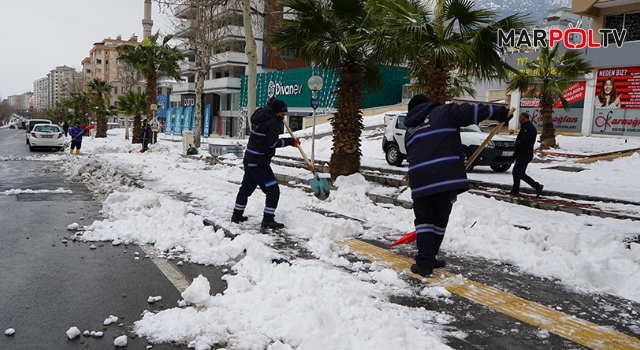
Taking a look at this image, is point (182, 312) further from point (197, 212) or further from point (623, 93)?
point (623, 93)

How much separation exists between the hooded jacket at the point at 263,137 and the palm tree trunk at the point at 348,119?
5133 millimetres

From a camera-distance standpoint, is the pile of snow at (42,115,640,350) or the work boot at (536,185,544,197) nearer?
the pile of snow at (42,115,640,350)

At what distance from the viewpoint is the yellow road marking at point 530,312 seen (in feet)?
11.6

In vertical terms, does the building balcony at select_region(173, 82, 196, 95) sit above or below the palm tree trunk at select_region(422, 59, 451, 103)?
above

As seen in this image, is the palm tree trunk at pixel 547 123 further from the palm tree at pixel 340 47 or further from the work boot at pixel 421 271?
the work boot at pixel 421 271

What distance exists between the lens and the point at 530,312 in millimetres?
4066

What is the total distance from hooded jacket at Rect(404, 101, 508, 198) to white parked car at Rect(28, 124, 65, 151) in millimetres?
25166

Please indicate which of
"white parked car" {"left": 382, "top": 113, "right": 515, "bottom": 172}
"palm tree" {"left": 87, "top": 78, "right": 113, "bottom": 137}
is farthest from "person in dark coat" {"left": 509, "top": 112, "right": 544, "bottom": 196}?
"palm tree" {"left": 87, "top": 78, "right": 113, "bottom": 137}

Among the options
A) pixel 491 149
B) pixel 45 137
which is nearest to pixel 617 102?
pixel 491 149

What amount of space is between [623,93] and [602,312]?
23.1 metres

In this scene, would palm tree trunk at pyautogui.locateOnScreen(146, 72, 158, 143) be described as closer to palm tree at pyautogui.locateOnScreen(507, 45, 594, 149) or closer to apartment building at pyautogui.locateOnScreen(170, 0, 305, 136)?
apartment building at pyautogui.locateOnScreen(170, 0, 305, 136)

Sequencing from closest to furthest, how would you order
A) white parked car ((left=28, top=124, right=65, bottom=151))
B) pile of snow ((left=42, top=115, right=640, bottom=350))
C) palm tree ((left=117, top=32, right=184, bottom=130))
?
pile of snow ((left=42, top=115, right=640, bottom=350)), white parked car ((left=28, top=124, right=65, bottom=151)), palm tree ((left=117, top=32, right=184, bottom=130))

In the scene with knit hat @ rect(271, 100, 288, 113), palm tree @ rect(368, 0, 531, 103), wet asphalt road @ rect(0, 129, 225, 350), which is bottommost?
wet asphalt road @ rect(0, 129, 225, 350)

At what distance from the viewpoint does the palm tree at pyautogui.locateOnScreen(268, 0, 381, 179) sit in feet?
37.7
